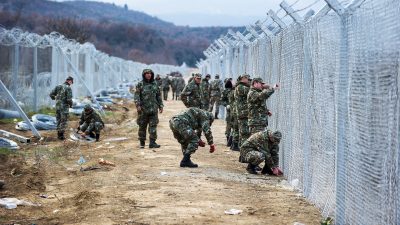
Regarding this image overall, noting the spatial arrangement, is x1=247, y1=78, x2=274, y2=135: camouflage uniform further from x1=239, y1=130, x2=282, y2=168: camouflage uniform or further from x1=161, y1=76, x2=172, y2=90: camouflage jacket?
x1=161, y1=76, x2=172, y2=90: camouflage jacket

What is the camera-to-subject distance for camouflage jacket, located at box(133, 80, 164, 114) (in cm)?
1168

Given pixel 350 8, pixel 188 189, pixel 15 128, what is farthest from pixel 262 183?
pixel 15 128

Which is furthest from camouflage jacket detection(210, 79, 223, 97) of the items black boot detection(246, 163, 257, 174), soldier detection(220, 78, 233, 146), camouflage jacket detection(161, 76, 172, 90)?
camouflage jacket detection(161, 76, 172, 90)

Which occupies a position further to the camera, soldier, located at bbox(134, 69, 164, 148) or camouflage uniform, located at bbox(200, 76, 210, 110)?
camouflage uniform, located at bbox(200, 76, 210, 110)

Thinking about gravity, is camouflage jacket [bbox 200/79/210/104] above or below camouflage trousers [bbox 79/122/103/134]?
above

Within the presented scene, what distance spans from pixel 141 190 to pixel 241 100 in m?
3.50

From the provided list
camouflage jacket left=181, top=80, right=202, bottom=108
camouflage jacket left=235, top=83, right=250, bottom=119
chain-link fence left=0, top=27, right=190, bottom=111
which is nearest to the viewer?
camouflage jacket left=235, top=83, right=250, bottom=119

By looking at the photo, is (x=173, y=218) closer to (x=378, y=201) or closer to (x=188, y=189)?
(x=188, y=189)

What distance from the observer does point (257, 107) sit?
9320mm

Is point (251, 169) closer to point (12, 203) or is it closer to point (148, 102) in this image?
point (148, 102)

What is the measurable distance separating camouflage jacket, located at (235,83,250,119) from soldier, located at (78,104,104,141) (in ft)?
12.7

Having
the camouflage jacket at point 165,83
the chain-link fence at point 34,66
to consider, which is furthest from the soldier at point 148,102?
the camouflage jacket at point 165,83

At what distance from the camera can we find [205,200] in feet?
22.6

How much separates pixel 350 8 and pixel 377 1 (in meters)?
0.80
